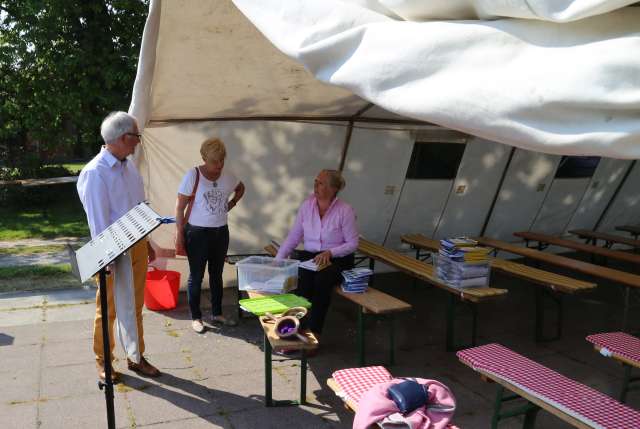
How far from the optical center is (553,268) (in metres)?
8.31

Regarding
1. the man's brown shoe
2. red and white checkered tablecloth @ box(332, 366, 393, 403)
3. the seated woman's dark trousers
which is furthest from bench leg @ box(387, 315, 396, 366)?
the man's brown shoe

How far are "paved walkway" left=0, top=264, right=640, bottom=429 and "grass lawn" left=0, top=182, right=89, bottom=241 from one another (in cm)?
383

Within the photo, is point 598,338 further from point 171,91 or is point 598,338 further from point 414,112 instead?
point 171,91

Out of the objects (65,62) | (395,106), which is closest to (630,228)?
(395,106)

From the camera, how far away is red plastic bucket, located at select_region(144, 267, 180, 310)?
5.61 m

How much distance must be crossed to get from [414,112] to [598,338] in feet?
8.56

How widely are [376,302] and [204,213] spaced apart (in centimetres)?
172

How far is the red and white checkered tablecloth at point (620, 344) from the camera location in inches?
140

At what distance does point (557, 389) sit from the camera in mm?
3008

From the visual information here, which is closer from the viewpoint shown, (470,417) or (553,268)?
(470,417)

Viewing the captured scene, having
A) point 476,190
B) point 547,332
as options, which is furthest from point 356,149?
point 547,332

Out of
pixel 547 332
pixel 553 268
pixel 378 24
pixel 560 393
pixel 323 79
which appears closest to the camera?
pixel 378 24

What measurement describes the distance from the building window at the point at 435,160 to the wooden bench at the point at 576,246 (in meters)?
1.60

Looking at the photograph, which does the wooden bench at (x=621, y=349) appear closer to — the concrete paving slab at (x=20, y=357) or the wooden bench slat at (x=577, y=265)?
the wooden bench slat at (x=577, y=265)
